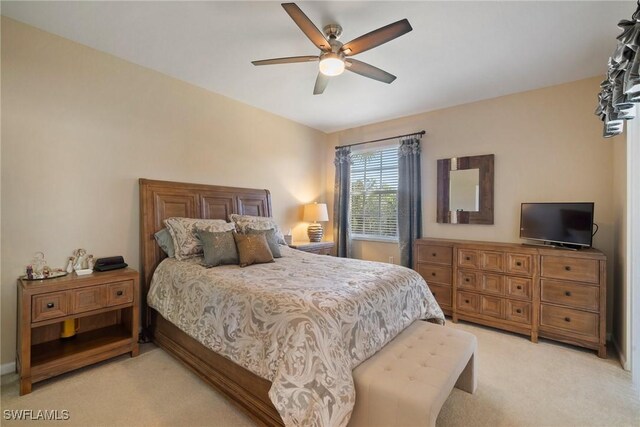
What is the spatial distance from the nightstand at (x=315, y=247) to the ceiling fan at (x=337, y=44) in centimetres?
232

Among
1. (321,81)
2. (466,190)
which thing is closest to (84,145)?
(321,81)

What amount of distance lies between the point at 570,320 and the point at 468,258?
1037 millimetres

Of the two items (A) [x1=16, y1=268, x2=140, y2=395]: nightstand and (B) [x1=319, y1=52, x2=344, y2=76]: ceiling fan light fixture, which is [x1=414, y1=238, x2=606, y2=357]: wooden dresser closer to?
(B) [x1=319, y1=52, x2=344, y2=76]: ceiling fan light fixture

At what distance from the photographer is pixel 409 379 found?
4.78 feet

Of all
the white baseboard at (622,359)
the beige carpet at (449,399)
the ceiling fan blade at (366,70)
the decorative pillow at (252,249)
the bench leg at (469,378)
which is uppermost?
the ceiling fan blade at (366,70)

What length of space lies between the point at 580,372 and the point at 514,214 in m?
1.74

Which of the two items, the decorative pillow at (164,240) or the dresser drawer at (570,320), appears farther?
Result: the decorative pillow at (164,240)

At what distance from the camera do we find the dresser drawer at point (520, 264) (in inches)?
114

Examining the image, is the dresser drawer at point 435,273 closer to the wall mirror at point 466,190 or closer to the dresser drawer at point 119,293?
the wall mirror at point 466,190

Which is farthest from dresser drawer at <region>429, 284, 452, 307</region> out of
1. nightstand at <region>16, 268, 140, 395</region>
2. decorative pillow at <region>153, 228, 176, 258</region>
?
nightstand at <region>16, 268, 140, 395</region>

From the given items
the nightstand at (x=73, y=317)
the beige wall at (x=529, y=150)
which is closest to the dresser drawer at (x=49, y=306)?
the nightstand at (x=73, y=317)

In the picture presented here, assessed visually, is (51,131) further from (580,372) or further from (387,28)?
(580,372)

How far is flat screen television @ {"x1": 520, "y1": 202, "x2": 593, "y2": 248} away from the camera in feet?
8.93

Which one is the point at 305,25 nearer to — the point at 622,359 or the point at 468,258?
the point at 468,258
